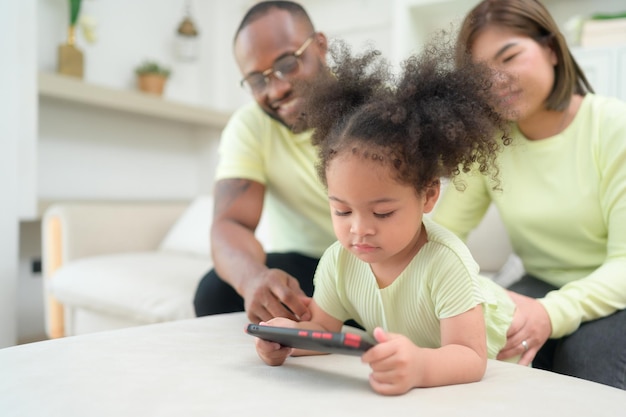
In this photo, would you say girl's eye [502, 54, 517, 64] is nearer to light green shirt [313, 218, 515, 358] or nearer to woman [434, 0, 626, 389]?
woman [434, 0, 626, 389]

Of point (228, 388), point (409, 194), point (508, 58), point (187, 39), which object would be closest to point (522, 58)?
point (508, 58)

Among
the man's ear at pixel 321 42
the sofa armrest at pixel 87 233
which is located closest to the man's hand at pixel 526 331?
the man's ear at pixel 321 42

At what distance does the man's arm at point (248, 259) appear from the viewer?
0.92 metres

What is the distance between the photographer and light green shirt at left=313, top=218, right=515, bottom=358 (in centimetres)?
71

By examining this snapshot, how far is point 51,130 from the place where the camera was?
277cm

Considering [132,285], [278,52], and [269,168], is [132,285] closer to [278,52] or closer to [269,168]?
[269,168]

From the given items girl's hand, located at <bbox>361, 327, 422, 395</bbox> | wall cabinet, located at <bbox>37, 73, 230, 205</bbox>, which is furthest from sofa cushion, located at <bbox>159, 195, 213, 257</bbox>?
girl's hand, located at <bbox>361, 327, 422, 395</bbox>

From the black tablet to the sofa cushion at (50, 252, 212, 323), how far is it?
44.9 inches

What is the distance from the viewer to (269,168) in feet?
4.42

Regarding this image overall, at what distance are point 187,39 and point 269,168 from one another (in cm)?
230

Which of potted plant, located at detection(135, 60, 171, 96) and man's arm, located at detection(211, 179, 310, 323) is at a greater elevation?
potted plant, located at detection(135, 60, 171, 96)

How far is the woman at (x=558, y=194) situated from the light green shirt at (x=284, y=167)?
1.12 feet

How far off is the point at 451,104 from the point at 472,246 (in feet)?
3.18

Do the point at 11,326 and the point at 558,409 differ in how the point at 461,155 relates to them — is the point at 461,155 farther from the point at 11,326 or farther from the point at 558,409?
the point at 11,326
